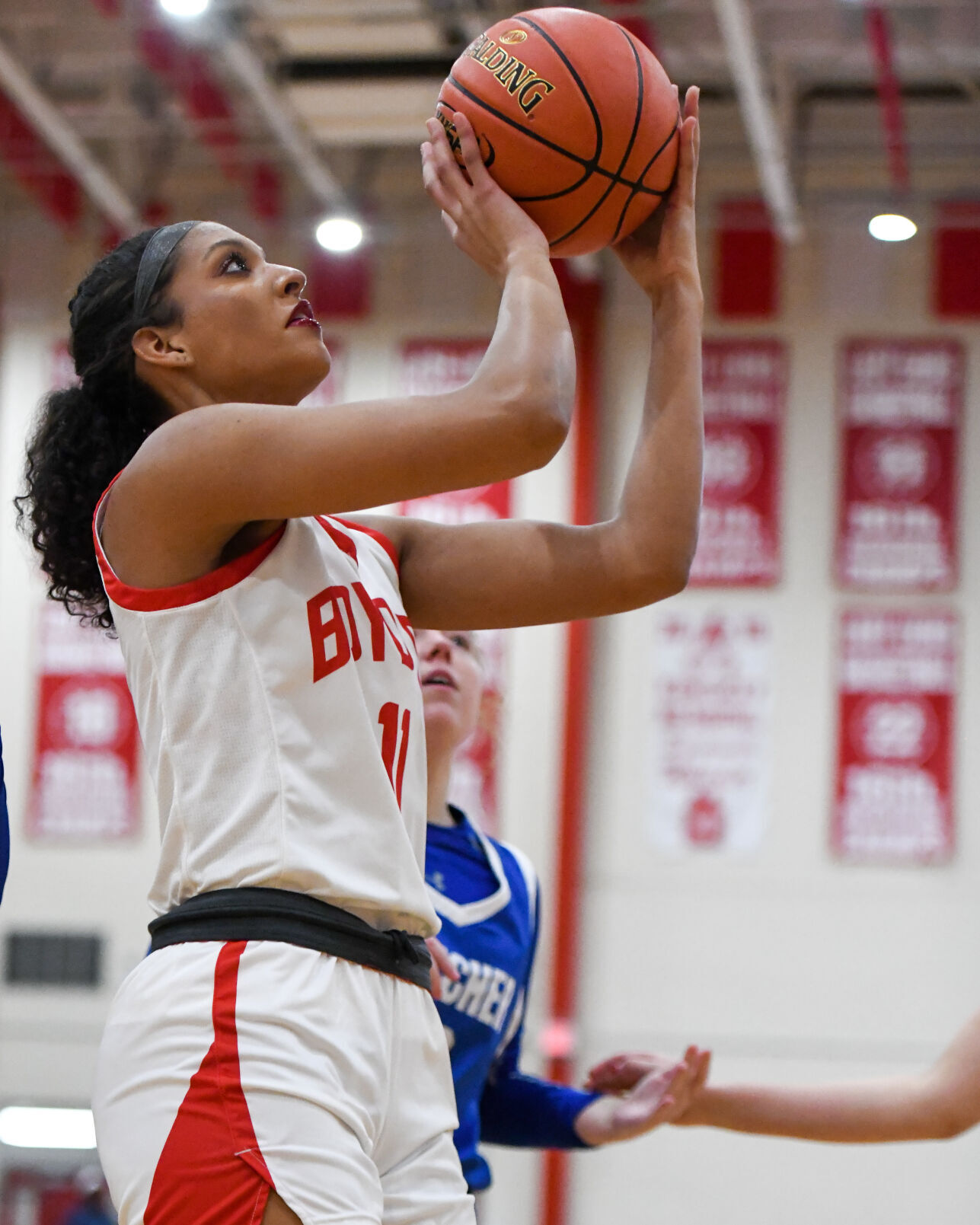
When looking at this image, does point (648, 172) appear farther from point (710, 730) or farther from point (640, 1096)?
point (710, 730)

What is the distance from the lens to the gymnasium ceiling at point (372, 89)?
23.9 feet

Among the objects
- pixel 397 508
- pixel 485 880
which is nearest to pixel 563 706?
pixel 397 508

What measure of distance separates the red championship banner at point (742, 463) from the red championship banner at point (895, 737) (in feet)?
1.81

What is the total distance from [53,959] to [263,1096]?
6.76 metres

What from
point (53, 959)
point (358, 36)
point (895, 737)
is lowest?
point (53, 959)

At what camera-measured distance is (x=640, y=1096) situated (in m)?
3.01

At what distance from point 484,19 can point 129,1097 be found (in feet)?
19.9

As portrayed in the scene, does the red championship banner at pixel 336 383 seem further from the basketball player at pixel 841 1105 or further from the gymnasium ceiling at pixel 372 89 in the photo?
the basketball player at pixel 841 1105

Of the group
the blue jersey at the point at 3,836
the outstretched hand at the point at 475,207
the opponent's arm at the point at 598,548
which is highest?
the outstretched hand at the point at 475,207

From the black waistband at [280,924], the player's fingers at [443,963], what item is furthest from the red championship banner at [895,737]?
the black waistband at [280,924]

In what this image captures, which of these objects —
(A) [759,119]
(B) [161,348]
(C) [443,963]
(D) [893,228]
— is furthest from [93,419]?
(D) [893,228]

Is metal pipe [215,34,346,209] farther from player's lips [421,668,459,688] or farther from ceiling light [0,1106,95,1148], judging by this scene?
ceiling light [0,1106,95,1148]

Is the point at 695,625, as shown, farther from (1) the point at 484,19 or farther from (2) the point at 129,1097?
(2) the point at 129,1097

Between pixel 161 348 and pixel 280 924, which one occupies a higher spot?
pixel 161 348
